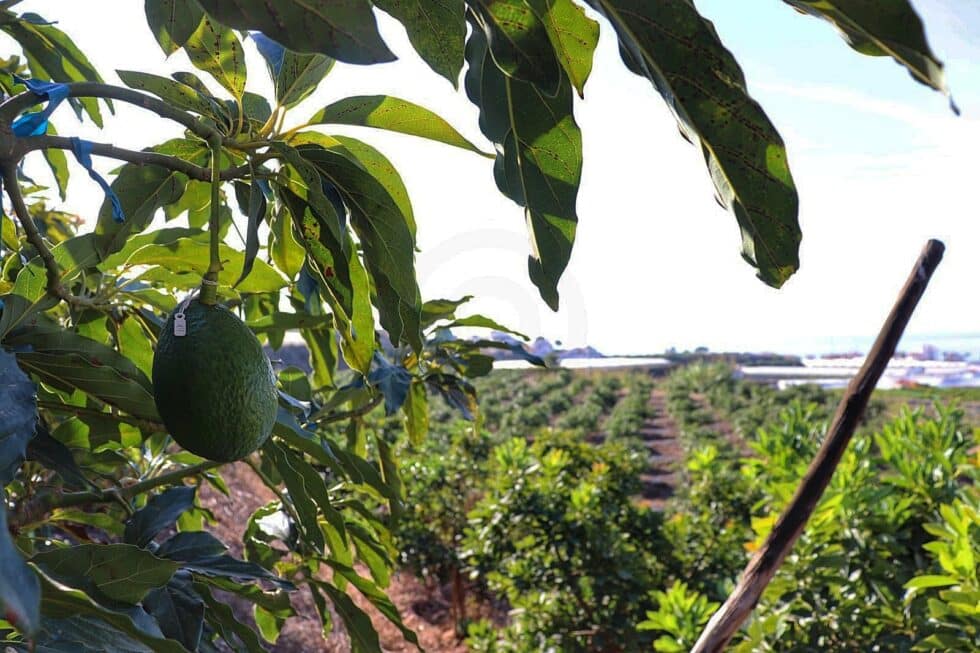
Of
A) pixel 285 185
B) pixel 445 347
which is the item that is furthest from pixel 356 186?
pixel 445 347

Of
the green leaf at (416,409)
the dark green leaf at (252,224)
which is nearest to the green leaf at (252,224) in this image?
the dark green leaf at (252,224)

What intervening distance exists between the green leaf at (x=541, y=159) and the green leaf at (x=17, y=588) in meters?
0.39

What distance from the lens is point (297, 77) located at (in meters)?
0.72

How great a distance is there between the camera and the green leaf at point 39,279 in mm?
739

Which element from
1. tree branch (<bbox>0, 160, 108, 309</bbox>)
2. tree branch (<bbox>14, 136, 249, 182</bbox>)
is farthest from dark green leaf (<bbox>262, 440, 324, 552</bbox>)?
tree branch (<bbox>14, 136, 249, 182</bbox>)

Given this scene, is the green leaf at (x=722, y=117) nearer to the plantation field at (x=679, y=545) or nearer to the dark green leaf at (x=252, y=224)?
the dark green leaf at (x=252, y=224)

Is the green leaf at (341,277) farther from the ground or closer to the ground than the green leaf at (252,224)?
closer to the ground

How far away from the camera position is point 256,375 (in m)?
0.67

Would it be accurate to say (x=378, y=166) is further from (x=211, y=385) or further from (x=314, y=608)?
(x=314, y=608)

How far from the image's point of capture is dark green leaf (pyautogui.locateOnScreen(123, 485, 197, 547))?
973mm

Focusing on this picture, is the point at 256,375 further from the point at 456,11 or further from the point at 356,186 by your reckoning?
the point at 456,11

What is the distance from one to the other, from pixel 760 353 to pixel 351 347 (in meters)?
25.9

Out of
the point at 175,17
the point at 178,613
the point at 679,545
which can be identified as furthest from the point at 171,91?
the point at 679,545

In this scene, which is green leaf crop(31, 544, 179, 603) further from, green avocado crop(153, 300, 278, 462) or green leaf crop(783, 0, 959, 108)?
green leaf crop(783, 0, 959, 108)
